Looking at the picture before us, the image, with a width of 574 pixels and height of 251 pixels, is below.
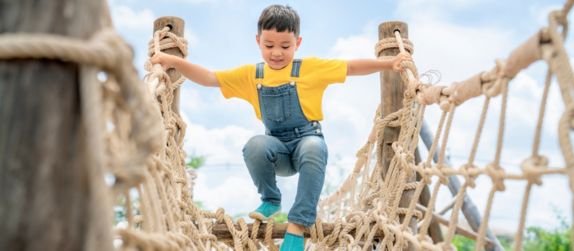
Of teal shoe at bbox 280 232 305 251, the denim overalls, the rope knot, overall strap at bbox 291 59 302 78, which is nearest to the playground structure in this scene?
the rope knot

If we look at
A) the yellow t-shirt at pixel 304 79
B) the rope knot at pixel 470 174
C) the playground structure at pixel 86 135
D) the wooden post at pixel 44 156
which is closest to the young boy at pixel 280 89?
the yellow t-shirt at pixel 304 79

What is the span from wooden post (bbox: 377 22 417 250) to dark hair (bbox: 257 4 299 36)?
1.10 ft

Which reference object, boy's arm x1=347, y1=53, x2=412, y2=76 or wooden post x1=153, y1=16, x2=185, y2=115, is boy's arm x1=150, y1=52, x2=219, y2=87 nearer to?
wooden post x1=153, y1=16, x2=185, y2=115

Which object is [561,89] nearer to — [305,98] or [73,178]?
[73,178]

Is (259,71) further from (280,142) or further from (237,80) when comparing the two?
(280,142)

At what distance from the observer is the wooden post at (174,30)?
210 cm

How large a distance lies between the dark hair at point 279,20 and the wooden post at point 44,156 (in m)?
1.31

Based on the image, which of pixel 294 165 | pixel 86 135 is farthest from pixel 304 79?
pixel 86 135

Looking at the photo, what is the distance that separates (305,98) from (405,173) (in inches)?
17.5

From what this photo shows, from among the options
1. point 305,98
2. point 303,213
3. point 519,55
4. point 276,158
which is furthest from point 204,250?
point 519,55

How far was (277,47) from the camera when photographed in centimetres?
195

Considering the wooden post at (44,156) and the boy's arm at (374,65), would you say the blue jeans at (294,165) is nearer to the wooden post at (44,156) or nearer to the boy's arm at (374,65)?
the boy's arm at (374,65)

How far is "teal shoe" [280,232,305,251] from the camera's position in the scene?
1759mm

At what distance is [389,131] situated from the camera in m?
2.03
